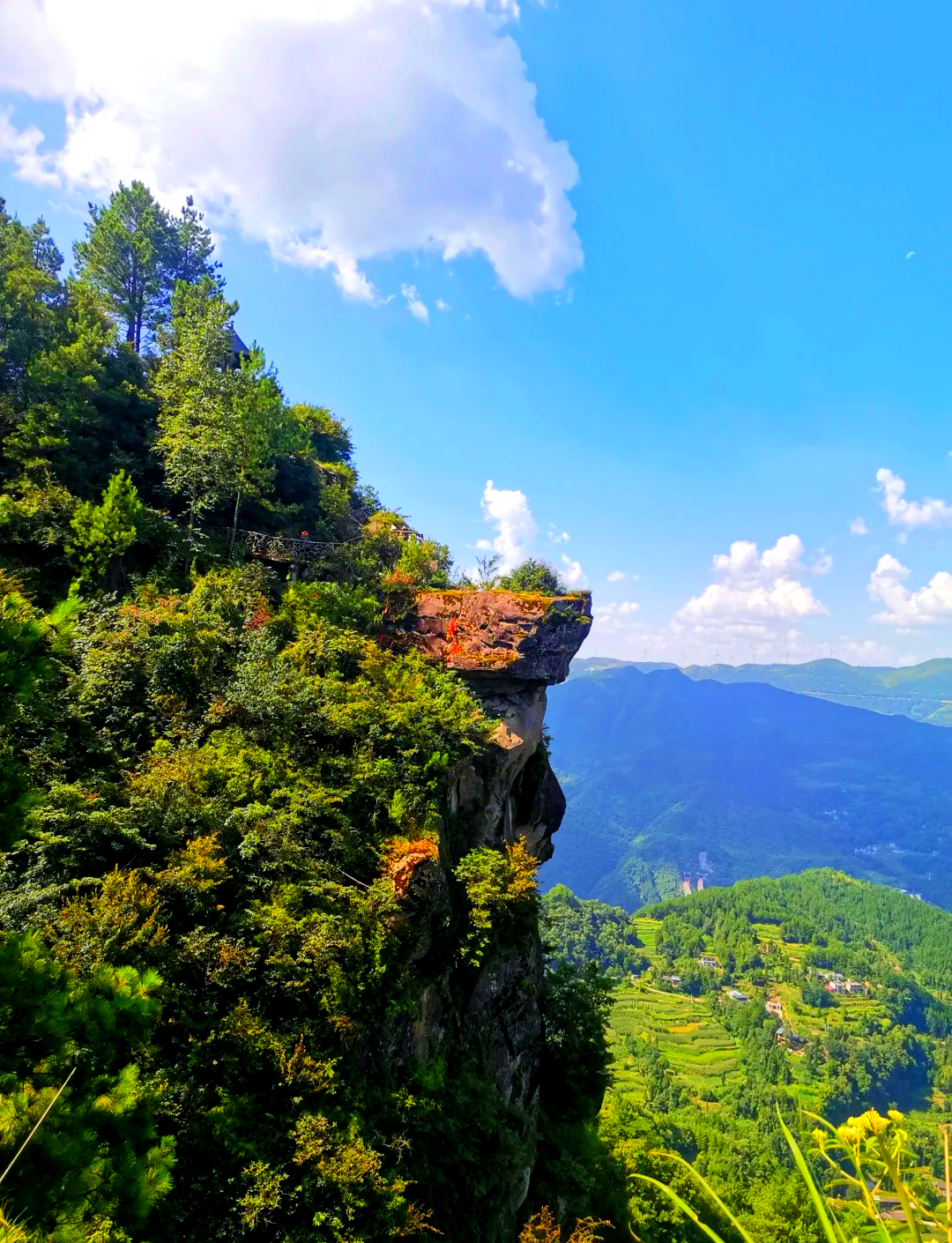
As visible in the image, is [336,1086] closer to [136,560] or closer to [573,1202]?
[573,1202]

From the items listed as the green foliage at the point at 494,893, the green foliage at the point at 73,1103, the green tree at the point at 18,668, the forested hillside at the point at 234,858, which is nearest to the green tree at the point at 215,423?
the forested hillside at the point at 234,858

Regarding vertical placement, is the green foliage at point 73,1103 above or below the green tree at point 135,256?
below

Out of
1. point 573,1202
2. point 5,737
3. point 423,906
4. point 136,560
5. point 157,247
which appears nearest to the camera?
point 5,737

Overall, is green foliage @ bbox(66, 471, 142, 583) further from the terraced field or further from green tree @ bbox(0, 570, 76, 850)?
the terraced field

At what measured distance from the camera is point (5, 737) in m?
11.5

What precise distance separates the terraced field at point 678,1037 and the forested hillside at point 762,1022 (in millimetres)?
270

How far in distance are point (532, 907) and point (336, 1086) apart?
22.6 ft

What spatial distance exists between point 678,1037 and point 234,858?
9685cm

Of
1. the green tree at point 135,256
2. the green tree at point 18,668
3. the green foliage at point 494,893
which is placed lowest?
the green foliage at point 494,893

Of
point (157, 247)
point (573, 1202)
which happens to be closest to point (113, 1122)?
point (573, 1202)

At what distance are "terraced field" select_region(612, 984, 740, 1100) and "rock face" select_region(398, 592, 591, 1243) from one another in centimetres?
6073

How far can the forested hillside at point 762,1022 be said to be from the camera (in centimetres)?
4225

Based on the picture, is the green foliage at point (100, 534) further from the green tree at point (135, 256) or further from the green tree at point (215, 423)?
the green tree at point (135, 256)

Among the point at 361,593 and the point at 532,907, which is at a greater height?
the point at 361,593
